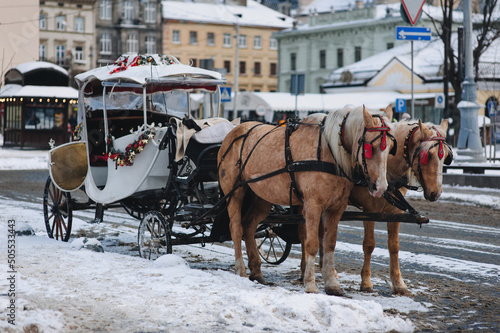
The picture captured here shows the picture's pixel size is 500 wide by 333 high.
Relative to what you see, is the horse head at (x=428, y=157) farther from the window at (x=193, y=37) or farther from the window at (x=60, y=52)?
the window at (x=193, y=37)

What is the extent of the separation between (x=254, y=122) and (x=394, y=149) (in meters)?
2.00

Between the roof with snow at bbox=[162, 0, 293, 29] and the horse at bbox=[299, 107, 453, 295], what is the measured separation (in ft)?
234

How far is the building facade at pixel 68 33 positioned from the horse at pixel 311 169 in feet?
225

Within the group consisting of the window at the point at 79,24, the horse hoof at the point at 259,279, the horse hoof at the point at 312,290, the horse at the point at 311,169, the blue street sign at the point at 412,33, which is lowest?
the horse hoof at the point at 259,279

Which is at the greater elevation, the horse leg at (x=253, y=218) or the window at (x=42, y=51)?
the window at (x=42, y=51)

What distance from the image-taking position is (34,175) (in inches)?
946

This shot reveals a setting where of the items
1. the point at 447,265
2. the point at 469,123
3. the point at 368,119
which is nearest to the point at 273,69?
the point at 469,123

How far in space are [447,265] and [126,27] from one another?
72.2 metres

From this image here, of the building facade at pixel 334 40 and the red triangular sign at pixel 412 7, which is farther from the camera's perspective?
the building facade at pixel 334 40

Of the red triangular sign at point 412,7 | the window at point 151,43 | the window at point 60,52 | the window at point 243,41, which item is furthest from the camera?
the window at point 243,41

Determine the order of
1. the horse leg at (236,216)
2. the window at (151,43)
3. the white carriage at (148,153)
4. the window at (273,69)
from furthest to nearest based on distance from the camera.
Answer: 1. the window at (273,69)
2. the window at (151,43)
3. the white carriage at (148,153)
4. the horse leg at (236,216)

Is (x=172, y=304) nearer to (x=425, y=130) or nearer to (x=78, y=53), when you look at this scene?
(x=425, y=130)

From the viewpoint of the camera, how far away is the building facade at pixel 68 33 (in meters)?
74.8

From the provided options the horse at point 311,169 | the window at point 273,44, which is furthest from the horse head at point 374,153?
the window at point 273,44
